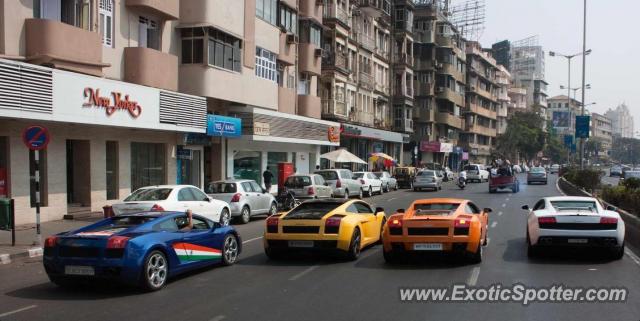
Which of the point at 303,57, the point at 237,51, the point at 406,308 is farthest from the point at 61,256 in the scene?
the point at 303,57

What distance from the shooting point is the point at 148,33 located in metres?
24.2

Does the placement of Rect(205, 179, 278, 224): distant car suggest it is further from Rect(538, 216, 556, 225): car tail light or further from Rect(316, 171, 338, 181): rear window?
Rect(538, 216, 556, 225): car tail light

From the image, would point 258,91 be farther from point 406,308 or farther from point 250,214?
point 406,308

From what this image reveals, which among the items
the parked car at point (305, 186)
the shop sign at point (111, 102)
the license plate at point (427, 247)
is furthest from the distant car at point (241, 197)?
the license plate at point (427, 247)

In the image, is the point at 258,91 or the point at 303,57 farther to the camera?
the point at 303,57

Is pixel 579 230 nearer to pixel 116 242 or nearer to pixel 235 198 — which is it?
pixel 116 242

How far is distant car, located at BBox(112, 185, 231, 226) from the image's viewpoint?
15977mm

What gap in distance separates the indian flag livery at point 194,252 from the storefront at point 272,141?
752 inches

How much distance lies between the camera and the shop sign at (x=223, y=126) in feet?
87.4

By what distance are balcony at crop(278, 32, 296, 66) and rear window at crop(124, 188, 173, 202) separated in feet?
62.6

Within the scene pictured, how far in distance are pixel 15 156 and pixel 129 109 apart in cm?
417

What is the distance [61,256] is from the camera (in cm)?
925

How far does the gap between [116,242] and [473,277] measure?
5.72 metres

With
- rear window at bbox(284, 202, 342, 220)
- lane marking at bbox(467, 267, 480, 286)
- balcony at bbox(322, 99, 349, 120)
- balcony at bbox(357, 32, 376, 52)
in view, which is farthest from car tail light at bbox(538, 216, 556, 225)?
balcony at bbox(357, 32, 376, 52)
